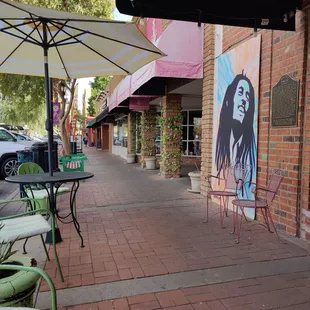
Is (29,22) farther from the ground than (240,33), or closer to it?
closer to it

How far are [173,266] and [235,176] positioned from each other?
2271 millimetres

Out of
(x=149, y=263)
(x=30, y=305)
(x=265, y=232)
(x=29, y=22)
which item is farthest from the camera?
(x=265, y=232)

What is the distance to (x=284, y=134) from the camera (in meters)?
4.14

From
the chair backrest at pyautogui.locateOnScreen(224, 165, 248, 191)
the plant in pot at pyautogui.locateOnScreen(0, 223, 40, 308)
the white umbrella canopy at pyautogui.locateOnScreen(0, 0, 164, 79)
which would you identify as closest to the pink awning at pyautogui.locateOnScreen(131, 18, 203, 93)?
the white umbrella canopy at pyautogui.locateOnScreen(0, 0, 164, 79)

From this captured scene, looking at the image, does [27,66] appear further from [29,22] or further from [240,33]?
[240,33]

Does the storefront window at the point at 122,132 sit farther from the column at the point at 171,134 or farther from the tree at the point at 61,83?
the column at the point at 171,134

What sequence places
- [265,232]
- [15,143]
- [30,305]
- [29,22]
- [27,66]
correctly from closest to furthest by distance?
[30,305], [29,22], [265,232], [27,66], [15,143]

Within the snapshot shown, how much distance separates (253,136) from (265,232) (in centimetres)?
146

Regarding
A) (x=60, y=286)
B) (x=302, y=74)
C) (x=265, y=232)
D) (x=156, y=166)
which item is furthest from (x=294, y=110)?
(x=156, y=166)

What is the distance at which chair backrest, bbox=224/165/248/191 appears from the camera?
4957 millimetres

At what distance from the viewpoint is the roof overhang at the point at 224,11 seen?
3312mm

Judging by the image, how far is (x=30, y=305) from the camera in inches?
83.0

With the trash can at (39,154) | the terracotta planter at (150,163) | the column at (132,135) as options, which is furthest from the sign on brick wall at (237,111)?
the column at (132,135)

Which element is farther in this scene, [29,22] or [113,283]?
[29,22]
